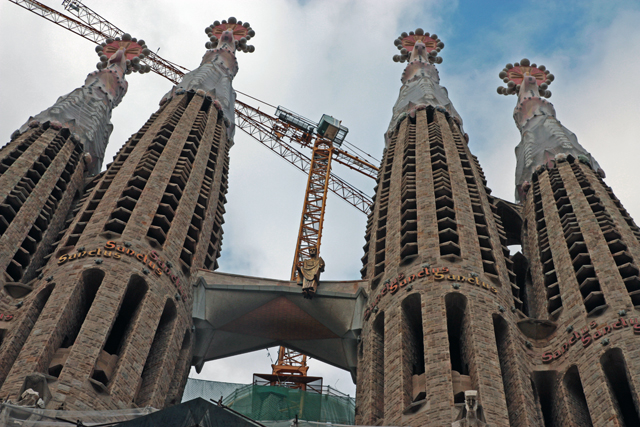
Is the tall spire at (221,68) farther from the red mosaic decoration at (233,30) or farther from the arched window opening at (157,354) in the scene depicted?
the arched window opening at (157,354)

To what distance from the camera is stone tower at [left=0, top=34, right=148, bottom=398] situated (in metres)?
42.8

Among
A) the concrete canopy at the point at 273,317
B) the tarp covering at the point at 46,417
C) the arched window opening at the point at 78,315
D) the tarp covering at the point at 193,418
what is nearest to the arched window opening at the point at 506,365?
the concrete canopy at the point at 273,317

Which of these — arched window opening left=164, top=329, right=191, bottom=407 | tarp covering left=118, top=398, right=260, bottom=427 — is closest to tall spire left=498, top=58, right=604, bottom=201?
arched window opening left=164, top=329, right=191, bottom=407

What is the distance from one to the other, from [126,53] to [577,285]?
43.7 metres

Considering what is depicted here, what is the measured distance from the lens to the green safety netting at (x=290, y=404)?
4516 cm

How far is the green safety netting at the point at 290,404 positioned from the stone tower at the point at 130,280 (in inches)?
111

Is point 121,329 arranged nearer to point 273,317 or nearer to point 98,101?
point 273,317

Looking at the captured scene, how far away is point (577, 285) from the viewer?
45500 mm

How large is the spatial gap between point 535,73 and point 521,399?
42441mm

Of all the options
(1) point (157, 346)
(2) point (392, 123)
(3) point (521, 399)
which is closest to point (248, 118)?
(2) point (392, 123)

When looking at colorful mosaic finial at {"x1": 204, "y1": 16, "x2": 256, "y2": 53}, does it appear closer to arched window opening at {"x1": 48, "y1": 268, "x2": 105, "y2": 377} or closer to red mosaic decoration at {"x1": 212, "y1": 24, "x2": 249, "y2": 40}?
red mosaic decoration at {"x1": 212, "y1": 24, "x2": 249, "y2": 40}

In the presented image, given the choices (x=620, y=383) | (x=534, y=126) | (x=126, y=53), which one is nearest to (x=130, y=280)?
(x=620, y=383)

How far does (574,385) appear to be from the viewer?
41000 mm

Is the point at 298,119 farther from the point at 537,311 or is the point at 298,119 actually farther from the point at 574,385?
the point at 574,385
